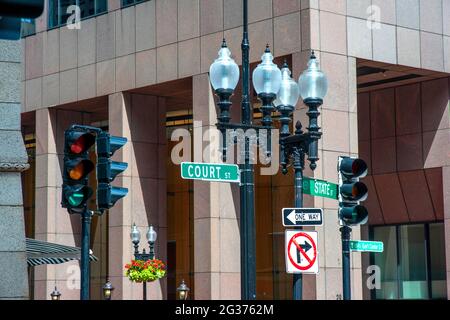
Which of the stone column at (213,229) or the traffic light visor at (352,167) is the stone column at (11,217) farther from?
the stone column at (213,229)

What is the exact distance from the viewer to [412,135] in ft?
138

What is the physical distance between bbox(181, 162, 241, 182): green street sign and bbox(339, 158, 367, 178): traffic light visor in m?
1.93

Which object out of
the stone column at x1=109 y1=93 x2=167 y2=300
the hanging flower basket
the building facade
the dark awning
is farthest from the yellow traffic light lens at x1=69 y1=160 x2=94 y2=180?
the stone column at x1=109 y1=93 x2=167 y2=300

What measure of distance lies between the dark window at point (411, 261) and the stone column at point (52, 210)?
1294 cm

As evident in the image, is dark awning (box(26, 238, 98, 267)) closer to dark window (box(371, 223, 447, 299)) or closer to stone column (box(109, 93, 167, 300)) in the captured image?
stone column (box(109, 93, 167, 300))

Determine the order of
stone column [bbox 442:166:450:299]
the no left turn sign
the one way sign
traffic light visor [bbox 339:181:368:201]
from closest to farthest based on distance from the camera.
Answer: the no left turn sign, traffic light visor [bbox 339:181:368:201], the one way sign, stone column [bbox 442:166:450:299]

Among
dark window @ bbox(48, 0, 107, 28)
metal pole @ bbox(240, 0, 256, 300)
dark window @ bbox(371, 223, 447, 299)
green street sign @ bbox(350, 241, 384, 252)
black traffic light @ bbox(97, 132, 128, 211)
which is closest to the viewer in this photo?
black traffic light @ bbox(97, 132, 128, 211)

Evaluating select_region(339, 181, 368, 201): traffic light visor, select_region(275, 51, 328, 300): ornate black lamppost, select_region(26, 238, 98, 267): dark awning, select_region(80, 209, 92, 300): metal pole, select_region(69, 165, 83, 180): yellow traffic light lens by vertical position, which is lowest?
select_region(80, 209, 92, 300): metal pole

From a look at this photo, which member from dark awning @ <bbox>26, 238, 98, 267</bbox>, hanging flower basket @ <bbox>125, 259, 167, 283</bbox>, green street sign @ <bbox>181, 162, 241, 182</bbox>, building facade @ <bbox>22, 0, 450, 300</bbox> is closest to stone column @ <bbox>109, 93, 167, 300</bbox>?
building facade @ <bbox>22, 0, 450, 300</bbox>

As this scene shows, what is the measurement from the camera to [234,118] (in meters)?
39.4

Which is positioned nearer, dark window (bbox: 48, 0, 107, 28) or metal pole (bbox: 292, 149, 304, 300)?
metal pole (bbox: 292, 149, 304, 300)

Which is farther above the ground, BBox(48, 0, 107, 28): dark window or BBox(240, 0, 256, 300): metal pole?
BBox(48, 0, 107, 28): dark window

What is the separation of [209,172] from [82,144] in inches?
196

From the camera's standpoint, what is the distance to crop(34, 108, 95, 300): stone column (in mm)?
45656
